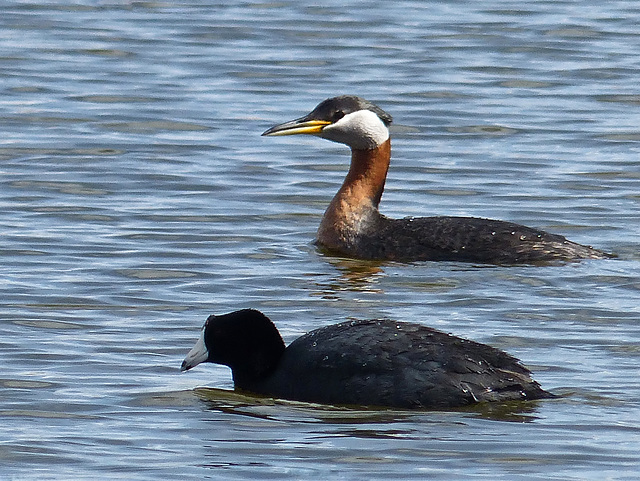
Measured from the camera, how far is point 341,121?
1413cm

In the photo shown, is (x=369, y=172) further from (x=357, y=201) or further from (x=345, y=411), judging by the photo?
(x=345, y=411)

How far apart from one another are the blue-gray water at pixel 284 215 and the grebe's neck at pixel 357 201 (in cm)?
30

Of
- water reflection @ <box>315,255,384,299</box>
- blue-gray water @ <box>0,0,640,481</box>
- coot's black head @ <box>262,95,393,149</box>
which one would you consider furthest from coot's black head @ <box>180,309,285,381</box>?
coot's black head @ <box>262,95,393,149</box>

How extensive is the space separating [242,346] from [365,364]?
0.78 metres

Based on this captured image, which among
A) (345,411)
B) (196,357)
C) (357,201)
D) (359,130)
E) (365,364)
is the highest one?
(359,130)

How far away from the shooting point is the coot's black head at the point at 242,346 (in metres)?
9.62

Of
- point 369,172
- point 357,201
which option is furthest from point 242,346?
point 369,172

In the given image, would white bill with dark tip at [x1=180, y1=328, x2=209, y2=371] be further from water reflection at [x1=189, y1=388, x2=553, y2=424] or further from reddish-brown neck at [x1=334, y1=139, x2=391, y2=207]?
reddish-brown neck at [x1=334, y1=139, x2=391, y2=207]

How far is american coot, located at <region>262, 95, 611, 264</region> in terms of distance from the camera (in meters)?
12.9

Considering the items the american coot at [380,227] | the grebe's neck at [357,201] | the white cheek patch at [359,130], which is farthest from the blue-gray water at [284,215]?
the white cheek patch at [359,130]

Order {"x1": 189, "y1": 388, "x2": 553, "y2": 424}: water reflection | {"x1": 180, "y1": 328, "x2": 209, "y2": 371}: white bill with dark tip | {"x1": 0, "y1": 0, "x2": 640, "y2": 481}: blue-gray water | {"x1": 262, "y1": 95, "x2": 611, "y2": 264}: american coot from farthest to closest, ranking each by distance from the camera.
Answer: {"x1": 262, "y1": 95, "x2": 611, "y2": 264}: american coot < {"x1": 180, "y1": 328, "x2": 209, "y2": 371}: white bill with dark tip < {"x1": 189, "y1": 388, "x2": 553, "y2": 424}: water reflection < {"x1": 0, "y1": 0, "x2": 640, "y2": 481}: blue-gray water

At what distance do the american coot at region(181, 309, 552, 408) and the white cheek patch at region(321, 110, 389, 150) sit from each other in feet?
15.3

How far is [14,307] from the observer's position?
1134 cm

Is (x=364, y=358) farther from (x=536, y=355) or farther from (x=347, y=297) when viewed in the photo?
(x=347, y=297)
